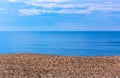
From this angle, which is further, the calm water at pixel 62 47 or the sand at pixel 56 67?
the calm water at pixel 62 47

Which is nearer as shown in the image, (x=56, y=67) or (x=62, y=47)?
(x=56, y=67)

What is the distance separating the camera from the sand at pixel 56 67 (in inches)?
764

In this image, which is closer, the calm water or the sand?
the sand

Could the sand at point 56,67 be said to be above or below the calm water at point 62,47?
below

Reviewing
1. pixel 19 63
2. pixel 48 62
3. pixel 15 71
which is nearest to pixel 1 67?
pixel 15 71

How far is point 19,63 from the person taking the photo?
22.5 meters

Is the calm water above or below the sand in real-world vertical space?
above

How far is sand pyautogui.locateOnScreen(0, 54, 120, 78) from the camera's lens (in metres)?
19.4

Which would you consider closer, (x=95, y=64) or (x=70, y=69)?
(x=70, y=69)

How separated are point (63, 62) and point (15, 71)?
4658mm

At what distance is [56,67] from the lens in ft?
71.3

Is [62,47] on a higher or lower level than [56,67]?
higher

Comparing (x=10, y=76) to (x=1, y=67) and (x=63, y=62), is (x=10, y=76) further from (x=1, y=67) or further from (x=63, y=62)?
(x=63, y=62)

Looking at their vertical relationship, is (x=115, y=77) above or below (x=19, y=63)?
below
